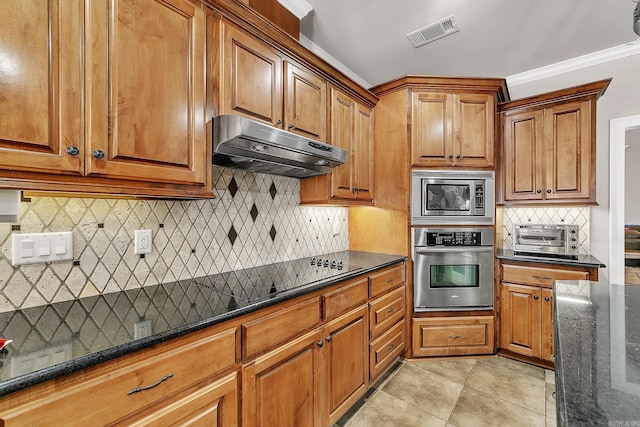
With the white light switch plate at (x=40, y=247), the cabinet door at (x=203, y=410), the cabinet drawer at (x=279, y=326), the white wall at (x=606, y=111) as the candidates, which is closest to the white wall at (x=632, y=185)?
the white wall at (x=606, y=111)

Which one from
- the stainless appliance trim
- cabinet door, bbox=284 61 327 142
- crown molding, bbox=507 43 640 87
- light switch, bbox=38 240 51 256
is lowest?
the stainless appliance trim

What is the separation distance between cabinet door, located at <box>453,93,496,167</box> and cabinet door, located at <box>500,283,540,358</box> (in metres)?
1.17

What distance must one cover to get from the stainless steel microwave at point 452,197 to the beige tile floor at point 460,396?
4.07ft

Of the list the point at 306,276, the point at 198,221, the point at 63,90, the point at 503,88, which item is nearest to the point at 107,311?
the point at 198,221

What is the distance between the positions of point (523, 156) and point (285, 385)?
2858 millimetres

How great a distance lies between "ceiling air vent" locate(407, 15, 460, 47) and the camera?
2.32 metres

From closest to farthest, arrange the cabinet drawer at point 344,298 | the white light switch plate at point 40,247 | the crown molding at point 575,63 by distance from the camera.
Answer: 1. the white light switch plate at point 40,247
2. the cabinet drawer at point 344,298
3. the crown molding at point 575,63

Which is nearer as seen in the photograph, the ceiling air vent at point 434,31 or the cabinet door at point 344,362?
the cabinet door at point 344,362

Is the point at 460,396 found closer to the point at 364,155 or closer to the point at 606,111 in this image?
the point at 364,155

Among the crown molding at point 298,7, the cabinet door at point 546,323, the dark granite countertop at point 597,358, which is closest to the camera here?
the dark granite countertop at point 597,358

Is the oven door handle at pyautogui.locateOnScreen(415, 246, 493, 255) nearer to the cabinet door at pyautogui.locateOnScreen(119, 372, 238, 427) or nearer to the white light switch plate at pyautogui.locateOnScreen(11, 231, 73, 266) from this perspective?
the cabinet door at pyautogui.locateOnScreen(119, 372, 238, 427)

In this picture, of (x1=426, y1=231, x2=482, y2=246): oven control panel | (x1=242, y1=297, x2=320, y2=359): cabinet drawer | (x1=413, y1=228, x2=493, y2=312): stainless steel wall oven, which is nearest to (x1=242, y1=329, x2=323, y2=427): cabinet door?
(x1=242, y1=297, x2=320, y2=359): cabinet drawer

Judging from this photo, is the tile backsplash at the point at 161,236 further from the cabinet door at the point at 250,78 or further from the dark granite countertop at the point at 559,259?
the dark granite countertop at the point at 559,259

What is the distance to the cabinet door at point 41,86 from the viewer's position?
Answer: 2.94 ft
